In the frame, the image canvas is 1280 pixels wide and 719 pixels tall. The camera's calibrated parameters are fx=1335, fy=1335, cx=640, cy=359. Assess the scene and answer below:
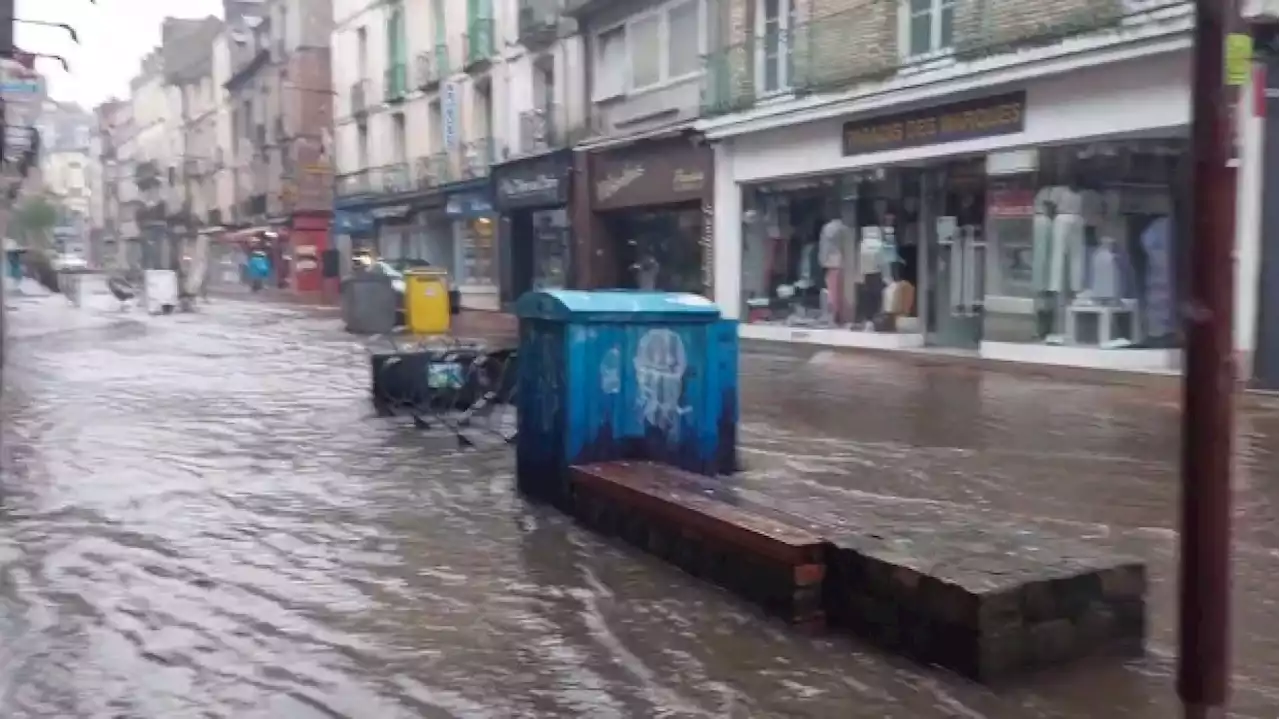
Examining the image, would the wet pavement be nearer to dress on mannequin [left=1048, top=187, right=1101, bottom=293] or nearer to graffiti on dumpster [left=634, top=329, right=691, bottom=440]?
graffiti on dumpster [left=634, top=329, right=691, bottom=440]

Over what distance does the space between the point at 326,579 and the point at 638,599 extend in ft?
4.75

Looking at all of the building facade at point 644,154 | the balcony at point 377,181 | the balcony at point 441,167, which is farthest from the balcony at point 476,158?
the building facade at point 644,154

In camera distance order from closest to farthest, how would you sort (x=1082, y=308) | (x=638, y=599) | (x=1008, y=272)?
(x=638, y=599), (x=1082, y=308), (x=1008, y=272)

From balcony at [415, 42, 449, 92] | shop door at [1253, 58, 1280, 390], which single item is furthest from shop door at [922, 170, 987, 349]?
balcony at [415, 42, 449, 92]

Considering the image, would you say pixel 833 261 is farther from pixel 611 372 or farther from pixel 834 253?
pixel 611 372

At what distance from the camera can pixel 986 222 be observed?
17141 mm

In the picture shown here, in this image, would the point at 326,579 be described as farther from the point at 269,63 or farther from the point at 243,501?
the point at 269,63

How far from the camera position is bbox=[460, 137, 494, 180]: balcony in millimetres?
33594

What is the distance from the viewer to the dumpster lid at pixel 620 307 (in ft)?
23.1

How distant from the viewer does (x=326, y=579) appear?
594 centimetres

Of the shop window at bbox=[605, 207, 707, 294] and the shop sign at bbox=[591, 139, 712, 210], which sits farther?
the shop window at bbox=[605, 207, 707, 294]

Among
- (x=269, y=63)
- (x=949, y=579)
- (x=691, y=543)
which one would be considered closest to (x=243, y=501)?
(x=691, y=543)

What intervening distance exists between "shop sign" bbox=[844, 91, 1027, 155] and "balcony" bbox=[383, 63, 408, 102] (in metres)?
22.5

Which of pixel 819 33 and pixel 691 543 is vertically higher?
pixel 819 33
